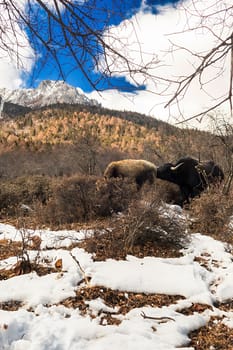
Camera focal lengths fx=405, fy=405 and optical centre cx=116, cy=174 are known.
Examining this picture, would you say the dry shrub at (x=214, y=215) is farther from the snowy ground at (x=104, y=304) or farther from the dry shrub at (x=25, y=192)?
the dry shrub at (x=25, y=192)

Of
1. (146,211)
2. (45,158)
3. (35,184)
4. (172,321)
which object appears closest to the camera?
(172,321)

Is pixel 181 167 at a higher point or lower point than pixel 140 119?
lower

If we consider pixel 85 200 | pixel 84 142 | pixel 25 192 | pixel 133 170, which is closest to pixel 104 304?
pixel 85 200

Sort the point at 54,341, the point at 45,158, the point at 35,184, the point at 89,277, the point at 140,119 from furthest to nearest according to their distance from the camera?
the point at 140,119, the point at 45,158, the point at 35,184, the point at 89,277, the point at 54,341

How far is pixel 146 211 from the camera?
7418mm

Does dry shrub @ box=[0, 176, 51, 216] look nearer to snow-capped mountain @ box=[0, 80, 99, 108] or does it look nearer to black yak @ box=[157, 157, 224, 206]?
black yak @ box=[157, 157, 224, 206]

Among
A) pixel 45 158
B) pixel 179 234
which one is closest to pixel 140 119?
pixel 45 158

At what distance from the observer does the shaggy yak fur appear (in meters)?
16.9

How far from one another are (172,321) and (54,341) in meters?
1.45

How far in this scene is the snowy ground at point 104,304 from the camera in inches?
154

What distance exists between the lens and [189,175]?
1479cm

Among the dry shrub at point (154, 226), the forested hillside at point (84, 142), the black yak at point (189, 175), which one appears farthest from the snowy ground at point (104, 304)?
the black yak at point (189, 175)

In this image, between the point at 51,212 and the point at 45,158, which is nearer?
the point at 51,212

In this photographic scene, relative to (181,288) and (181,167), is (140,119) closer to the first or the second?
(181,167)
